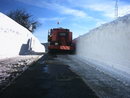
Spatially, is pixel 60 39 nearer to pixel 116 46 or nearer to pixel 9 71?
pixel 9 71

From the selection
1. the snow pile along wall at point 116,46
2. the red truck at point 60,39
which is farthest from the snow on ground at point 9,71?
the red truck at point 60,39

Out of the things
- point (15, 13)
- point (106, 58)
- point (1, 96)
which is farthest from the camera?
point (15, 13)

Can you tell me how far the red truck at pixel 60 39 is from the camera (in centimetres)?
3041

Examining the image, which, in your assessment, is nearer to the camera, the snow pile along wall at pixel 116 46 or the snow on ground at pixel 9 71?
the snow on ground at pixel 9 71

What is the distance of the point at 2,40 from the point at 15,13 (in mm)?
68496

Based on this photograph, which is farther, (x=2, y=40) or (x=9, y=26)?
(x=9, y=26)

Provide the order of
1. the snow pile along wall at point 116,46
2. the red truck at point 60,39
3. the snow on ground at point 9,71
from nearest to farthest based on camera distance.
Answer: the snow on ground at point 9,71 < the snow pile along wall at point 116,46 < the red truck at point 60,39

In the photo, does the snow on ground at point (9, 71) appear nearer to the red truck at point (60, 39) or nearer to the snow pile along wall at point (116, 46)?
the snow pile along wall at point (116, 46)

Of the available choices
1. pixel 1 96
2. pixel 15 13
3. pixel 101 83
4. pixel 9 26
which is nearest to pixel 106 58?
pixel 101 83

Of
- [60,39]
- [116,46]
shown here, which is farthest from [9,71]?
[60,39]

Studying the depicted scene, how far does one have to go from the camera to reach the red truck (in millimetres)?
30406

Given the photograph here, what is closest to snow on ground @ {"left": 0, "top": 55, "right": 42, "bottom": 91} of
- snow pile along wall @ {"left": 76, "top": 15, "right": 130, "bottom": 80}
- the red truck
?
snow pile along wall @ {"left": 76, "top": 15, "right": 130, "bottom": 80}

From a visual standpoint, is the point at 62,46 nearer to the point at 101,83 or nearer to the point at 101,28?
the point at 101,28

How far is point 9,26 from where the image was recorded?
64.3 feet
